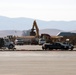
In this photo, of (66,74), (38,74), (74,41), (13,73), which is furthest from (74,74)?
(74,41)

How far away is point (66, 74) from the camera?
17188 mm

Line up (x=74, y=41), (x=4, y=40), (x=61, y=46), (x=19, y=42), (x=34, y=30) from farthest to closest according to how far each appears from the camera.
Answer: (x=34, y=30)
(x=19, y=42)
(x=74, y=41)
(x=4, y=40)
(x=61, y=46)

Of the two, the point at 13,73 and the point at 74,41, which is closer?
the point at 13,73

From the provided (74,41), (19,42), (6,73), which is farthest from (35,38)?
(6,73)

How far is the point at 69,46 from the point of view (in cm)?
5222

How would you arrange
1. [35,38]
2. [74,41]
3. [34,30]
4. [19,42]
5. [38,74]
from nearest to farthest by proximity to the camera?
[38,74] → [74,41] → [19,42] → [35,38] → [34,30]

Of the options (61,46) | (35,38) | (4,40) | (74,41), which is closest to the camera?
(61,46)

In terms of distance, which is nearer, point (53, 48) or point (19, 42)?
point (53, 48)

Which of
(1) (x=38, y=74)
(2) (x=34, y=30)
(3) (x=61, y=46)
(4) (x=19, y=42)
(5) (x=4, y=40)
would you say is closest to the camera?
(1) (x=38, y=74)

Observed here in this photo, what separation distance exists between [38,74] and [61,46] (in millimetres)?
34752

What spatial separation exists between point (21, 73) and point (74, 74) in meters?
2.77

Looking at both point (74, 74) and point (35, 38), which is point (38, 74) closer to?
point (74, 74)

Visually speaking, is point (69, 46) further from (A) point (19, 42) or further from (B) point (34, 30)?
(B) point (34, 30)

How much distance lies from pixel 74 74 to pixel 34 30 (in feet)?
319
